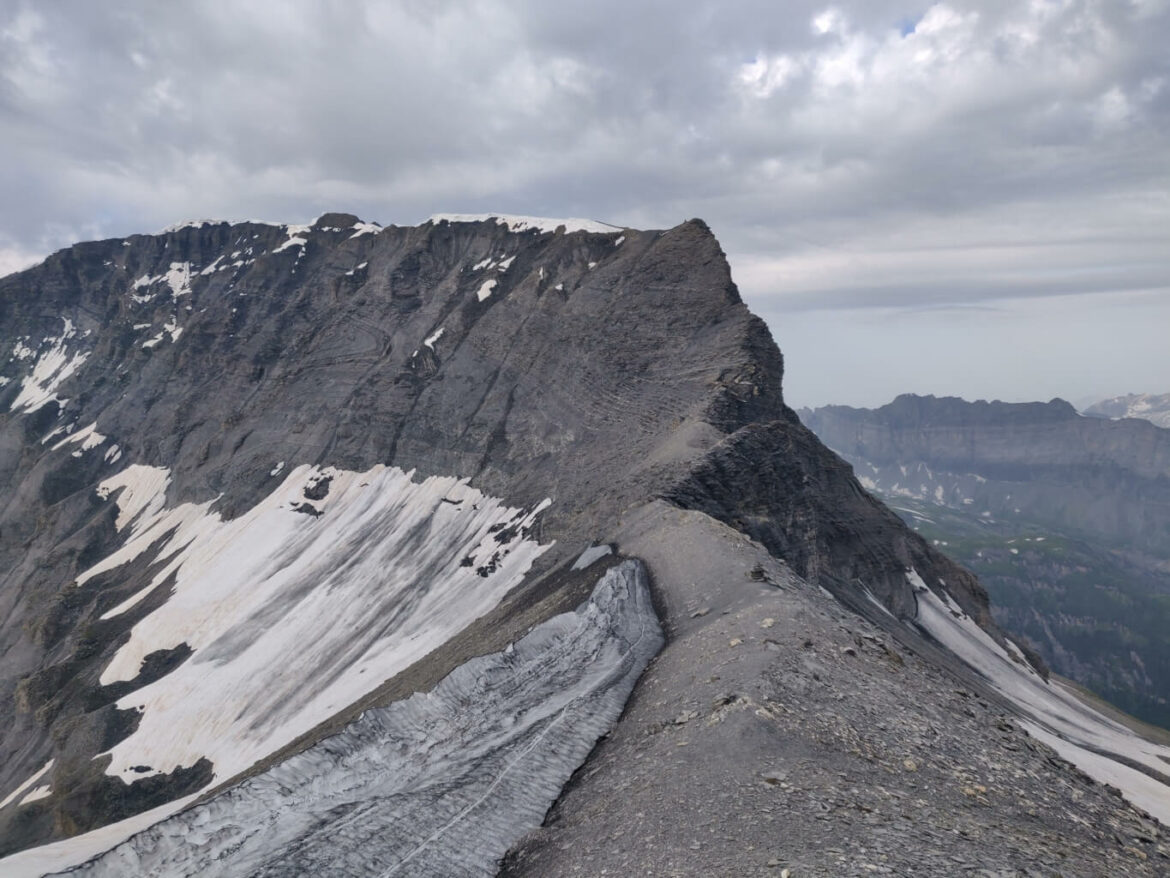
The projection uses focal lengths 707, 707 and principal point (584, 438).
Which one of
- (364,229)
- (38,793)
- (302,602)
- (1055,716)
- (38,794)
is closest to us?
(1055,716)

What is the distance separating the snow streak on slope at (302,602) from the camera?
2317 inches

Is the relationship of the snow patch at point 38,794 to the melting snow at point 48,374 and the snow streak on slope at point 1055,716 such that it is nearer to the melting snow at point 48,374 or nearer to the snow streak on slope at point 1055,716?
the snow streak on slope at point 1055,716

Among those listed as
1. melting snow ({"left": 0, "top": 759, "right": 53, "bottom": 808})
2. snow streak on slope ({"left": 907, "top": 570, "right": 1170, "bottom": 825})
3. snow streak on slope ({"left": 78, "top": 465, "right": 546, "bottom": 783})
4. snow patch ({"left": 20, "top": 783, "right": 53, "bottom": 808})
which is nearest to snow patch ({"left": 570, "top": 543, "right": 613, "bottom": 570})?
snow streak on slope ({"left": 78, "top": 465, "right": 546, "bottom": 783})

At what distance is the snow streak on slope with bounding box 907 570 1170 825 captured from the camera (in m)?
39.9

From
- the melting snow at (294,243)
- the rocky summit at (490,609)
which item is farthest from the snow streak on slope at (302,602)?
the melting snow at (294,243)

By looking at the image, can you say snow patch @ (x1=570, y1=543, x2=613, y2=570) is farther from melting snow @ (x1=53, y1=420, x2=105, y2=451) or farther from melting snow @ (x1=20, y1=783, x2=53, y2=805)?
melting snow @ (x1=53, y1=420, x2=105, y2=451)

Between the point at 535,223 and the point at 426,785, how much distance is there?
98.0 meters

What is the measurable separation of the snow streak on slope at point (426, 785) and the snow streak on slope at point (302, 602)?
3278 cm

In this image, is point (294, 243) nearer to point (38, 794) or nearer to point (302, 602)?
point (302, 602)

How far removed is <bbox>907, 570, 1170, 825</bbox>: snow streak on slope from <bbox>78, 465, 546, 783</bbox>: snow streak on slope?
36133 mm

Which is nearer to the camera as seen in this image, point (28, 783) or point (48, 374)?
point (28, 783)

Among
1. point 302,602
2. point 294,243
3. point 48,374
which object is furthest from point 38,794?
point 48,374

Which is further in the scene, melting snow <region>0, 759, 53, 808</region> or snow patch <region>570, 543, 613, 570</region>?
melting snow <region>0, 759, 53, 808</region>

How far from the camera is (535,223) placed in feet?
348
